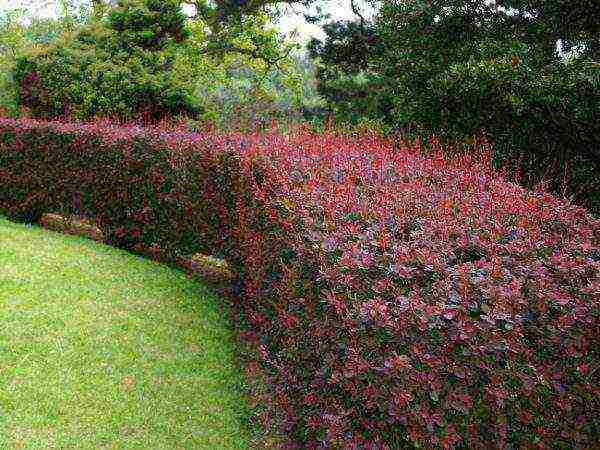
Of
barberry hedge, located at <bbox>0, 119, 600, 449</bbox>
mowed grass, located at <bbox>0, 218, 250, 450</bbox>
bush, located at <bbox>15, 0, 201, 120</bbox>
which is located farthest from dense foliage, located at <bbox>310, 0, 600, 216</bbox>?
mowed grass, located at <bbox>0, 218, 250, 450</bbox>

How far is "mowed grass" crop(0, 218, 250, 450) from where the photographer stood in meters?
4.20

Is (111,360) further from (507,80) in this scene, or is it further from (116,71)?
(116,71)

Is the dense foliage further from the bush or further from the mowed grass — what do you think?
the mowed grass

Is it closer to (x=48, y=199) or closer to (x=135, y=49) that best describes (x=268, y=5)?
(x=135, y=49)

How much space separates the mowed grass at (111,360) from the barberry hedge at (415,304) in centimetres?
42

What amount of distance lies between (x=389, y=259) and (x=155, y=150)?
5181 millimetres

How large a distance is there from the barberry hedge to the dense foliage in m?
4.24

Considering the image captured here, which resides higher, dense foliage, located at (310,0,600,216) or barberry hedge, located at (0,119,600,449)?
dense foliage, located at (310,0,600,216)

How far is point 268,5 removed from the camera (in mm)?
20281

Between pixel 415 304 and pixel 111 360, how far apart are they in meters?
3.10

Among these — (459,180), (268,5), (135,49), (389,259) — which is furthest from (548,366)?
(268,5)

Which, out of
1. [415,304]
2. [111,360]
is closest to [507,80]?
[111,360]

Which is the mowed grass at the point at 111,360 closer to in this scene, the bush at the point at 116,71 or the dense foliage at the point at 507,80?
the dense foliage at the point at 507,80

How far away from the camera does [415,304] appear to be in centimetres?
267
